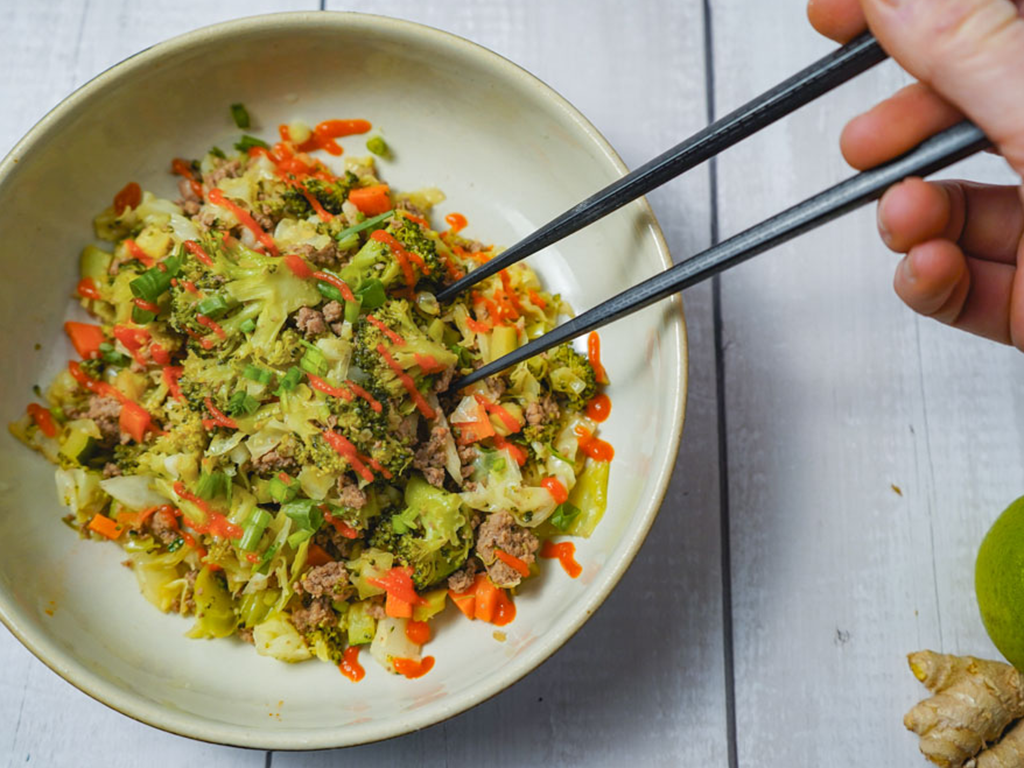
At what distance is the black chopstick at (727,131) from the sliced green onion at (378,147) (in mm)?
641

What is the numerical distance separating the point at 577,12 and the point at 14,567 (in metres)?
2.26

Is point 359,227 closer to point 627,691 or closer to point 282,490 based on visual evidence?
point 282,490

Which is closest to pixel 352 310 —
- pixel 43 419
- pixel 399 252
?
pixel 399 252

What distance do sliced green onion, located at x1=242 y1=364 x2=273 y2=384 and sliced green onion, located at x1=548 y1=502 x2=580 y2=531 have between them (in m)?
0.80

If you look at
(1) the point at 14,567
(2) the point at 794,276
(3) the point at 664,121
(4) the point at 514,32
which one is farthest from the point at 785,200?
(1) the point at 14,567

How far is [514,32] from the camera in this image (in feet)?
8.55

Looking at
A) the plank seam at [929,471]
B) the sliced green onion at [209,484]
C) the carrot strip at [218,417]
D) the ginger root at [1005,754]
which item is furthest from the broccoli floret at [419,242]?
the ginger root at [1005,754]

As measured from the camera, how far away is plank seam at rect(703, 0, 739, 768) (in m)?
2.35

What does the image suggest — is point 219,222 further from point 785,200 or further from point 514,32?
point 785,200

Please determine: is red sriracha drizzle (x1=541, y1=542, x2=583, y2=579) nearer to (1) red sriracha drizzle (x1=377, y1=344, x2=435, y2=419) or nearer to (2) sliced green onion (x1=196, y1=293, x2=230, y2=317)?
(1) red sriracha drizzle (x1=377, y1=344, x2=435, y2=419)

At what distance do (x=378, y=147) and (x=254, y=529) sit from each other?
3.76ft

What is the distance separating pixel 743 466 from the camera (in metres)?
2.46

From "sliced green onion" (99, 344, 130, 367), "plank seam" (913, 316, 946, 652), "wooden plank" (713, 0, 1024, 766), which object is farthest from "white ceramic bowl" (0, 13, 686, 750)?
"plank seam" (913, 316, 946, 652)

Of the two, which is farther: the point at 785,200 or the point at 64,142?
the point at 785,200
